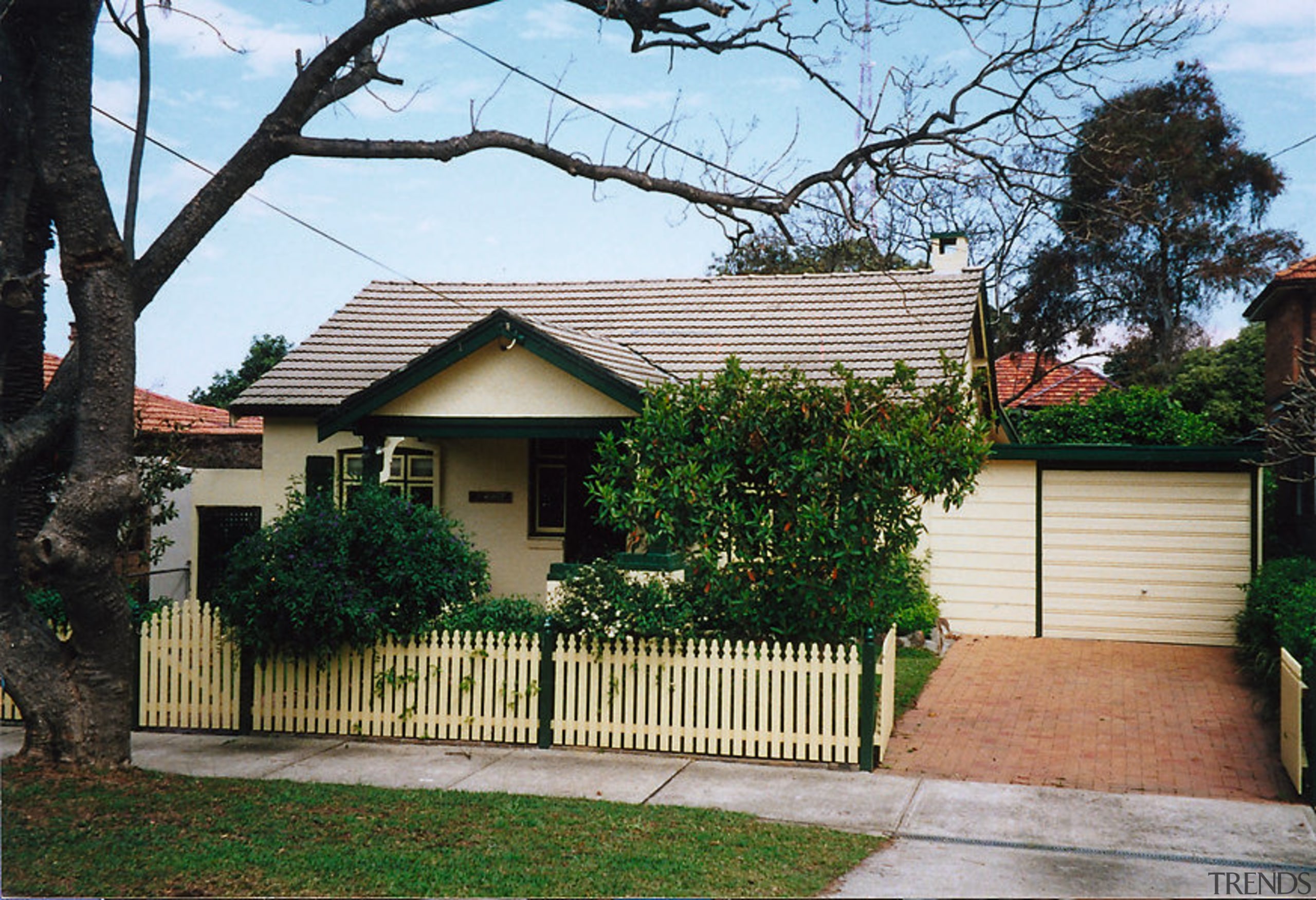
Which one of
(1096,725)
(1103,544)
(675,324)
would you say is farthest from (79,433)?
(1103,544)

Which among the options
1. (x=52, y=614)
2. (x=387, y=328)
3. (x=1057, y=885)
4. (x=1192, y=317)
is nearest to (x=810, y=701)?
(x=1057, y=885)

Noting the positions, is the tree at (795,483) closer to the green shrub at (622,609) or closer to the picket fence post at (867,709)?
the green shrub at (622,609)

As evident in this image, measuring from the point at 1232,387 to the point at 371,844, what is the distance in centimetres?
2779

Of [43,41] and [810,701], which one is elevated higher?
[43,41]

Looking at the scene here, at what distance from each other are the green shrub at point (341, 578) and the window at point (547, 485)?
6.49m

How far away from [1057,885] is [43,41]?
30.7ft

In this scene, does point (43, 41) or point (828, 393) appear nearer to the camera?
point (43, 41)

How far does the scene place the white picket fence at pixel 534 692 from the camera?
10438 mm

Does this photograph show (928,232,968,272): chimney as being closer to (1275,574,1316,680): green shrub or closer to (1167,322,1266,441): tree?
(1275,574,1316,680): green shrub

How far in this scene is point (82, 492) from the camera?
30.3 feet

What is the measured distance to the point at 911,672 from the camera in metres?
14.4

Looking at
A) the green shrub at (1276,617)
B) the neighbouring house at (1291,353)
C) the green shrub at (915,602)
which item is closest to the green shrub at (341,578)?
the green shrub at (915,602)

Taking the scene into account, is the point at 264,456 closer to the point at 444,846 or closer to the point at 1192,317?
the point at 444,846

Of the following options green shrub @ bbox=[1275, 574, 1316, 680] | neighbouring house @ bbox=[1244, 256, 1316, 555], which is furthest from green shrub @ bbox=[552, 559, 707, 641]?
neighbouring house @ bbox=[1244, 256, 1316, 555]
